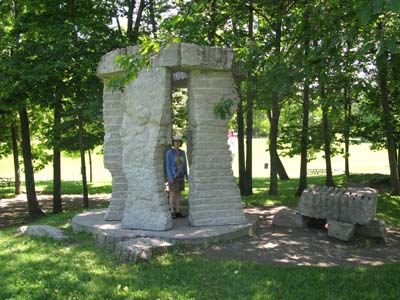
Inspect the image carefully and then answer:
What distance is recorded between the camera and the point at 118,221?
9.47 m

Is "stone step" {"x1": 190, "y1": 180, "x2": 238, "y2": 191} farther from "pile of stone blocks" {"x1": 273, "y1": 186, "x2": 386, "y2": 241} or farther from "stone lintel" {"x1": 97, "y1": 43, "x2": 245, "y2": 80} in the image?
"stone lintel" {"x1": 97, "y1": 43, "x2": 245, "y2": 80}

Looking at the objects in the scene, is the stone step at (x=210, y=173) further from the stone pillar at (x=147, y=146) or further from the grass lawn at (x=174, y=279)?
the grass lawn at (x=174, y=279)

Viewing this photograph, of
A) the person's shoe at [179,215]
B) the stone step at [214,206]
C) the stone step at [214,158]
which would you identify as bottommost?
the person's shoe at [179,215]

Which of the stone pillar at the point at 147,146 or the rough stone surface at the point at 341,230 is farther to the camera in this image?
the stone pillar at the point at 147,146

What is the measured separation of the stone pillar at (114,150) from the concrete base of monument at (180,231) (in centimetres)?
37

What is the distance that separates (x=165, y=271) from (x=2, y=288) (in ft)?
7.15

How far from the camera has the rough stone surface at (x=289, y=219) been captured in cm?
933

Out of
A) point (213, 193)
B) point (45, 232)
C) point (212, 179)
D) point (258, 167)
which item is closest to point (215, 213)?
point (213, 193)

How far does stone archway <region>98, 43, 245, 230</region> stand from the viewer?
8.36 metres

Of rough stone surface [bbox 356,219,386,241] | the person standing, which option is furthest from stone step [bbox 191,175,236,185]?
rough stone surface [bbox 356,219,386,241]

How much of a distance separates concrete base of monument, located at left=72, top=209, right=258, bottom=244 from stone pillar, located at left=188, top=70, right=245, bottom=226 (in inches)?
12.2

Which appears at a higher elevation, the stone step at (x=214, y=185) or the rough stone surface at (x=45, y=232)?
the stone step at (x=214, y=185)

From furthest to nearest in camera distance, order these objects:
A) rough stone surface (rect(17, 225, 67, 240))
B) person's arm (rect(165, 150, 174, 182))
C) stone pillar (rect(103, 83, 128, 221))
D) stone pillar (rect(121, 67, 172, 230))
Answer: stone pillar (rect(103, 83, 128, 221)) → person's arm (rect(165, 150, 174, 182)) → rough stone surface (rect(17, 225, 67, 240)) → stone pillar (rect(121, 67, 172, 230))

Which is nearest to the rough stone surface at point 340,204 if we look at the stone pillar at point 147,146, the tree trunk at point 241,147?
the stone pillar at point 147,146
